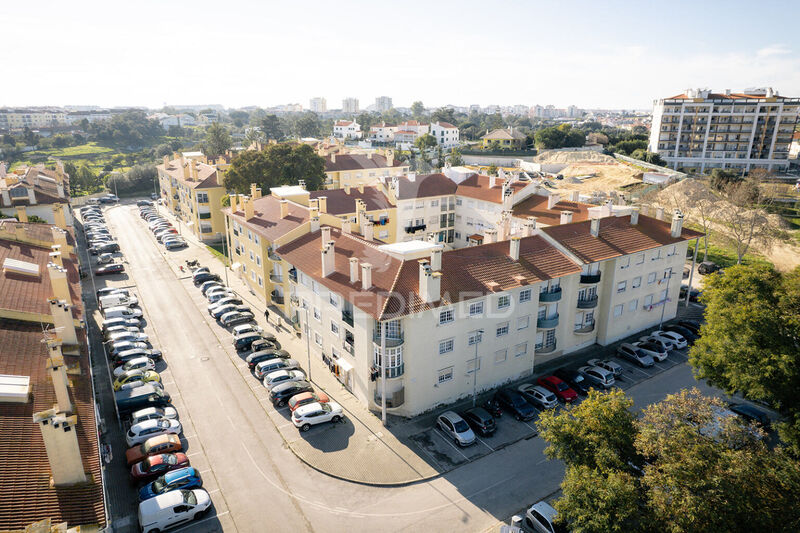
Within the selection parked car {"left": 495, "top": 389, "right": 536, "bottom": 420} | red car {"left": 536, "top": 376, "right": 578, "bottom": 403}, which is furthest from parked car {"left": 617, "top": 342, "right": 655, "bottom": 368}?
parked car {"left": 495, "top": 389, "right": 536, "bottom": 420}

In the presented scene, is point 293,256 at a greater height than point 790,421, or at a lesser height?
greater

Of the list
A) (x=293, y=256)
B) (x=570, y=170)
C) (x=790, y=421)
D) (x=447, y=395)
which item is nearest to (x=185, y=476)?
(x=447, y=395)

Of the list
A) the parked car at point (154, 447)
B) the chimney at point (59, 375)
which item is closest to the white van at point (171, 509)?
the parked car at point (154, 447)

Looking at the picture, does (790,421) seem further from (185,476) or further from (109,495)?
(109,495)

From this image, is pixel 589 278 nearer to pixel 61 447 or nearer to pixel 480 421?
pixel 480 421

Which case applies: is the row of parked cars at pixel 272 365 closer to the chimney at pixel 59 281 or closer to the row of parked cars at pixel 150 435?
the row of parked cars at pixel 150 435

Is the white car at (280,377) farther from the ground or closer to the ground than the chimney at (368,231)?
closer to the ground

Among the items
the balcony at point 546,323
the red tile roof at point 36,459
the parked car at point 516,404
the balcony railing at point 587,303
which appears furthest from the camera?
the balcony railing at point 587,303
